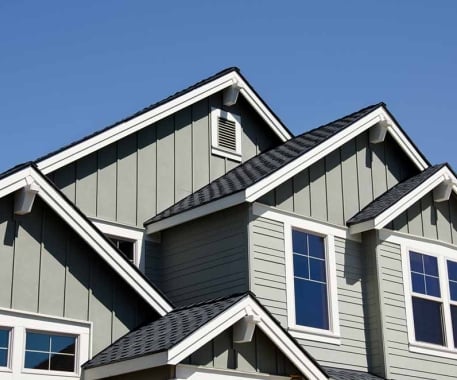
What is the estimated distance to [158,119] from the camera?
55.2 feet

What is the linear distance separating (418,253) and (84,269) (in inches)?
272

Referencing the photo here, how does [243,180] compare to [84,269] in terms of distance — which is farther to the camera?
[243,180]

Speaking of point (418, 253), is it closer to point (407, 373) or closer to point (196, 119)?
point (407, 373)

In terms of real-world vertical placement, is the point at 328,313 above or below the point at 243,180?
below

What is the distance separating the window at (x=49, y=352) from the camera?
12625 millimetres

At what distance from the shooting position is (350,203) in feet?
54.6

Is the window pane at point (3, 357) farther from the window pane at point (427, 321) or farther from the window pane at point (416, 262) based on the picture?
the window pane at point (416, 262)

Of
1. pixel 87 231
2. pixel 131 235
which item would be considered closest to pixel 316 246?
pixel 131 235

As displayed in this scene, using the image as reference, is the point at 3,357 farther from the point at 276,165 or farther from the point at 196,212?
the point at 276,165

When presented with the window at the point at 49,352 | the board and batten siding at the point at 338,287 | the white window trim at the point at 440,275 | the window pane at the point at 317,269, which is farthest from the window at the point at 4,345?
the white window trim at the point at 440,275

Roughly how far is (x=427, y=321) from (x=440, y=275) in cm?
97

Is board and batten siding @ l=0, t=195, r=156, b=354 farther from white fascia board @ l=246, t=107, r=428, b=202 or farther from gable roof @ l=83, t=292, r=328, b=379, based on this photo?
white fascia board @ l=246, t=107, r=428, b=202

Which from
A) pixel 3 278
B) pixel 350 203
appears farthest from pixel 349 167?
pixel 3 278

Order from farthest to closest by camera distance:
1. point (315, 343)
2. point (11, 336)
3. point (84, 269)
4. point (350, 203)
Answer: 1. point (350, 203)
2. point (315, 343)
3. point (84, 269)
4. point (11, 336)
